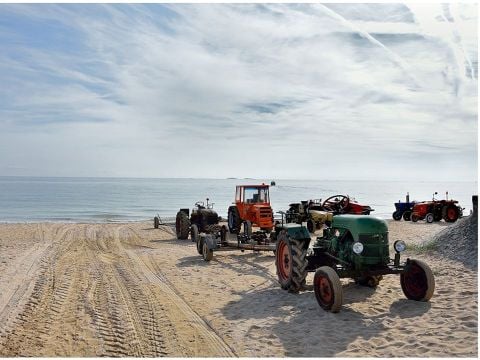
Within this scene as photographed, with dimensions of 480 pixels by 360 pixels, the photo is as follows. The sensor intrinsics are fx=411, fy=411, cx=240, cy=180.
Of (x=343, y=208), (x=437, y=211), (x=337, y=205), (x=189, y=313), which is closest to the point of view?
(x=189, y=313)

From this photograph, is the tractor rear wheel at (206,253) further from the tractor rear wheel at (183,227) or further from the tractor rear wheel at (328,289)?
the tractor rear wheel at (183,227)

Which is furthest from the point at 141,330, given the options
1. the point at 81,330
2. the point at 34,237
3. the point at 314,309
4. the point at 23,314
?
the point at 34,237

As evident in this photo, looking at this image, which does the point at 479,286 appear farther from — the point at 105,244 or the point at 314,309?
the point at 105,244

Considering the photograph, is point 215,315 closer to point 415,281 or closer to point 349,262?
point 349,262

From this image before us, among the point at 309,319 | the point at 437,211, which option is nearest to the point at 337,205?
the point at 437,211

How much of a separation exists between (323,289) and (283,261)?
209 centimetres

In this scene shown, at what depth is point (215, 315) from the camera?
25.7 feet

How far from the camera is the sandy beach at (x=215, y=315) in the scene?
6.19m

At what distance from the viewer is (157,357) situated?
19.6 ft

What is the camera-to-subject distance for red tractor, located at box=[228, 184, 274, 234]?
1786 centimetres

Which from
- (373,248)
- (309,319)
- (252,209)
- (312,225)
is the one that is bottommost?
(309,319)

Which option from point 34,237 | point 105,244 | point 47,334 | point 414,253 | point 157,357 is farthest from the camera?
point 34,237

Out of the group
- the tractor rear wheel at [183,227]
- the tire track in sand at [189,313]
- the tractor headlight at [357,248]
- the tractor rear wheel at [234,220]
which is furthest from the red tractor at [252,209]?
the tractor headlight at [357,248]

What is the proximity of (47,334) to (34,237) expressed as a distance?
54.9 feet
